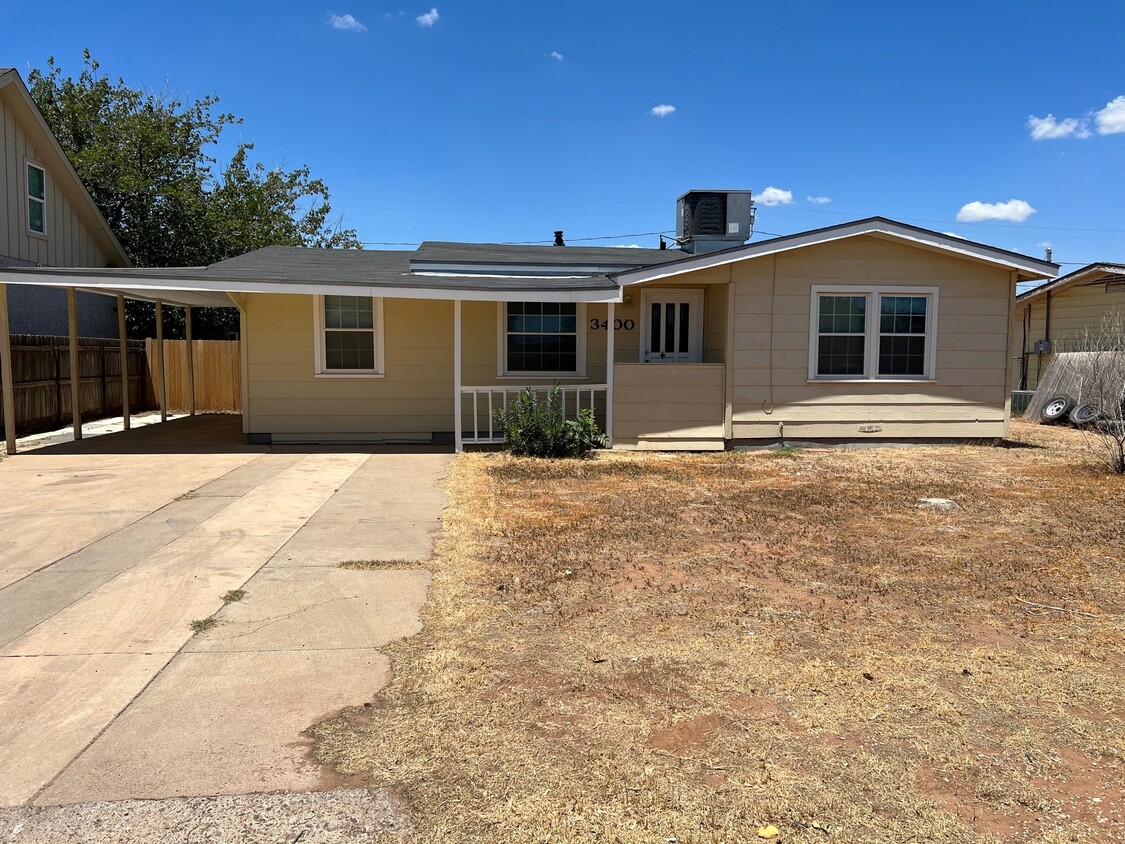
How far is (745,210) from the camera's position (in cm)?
1416

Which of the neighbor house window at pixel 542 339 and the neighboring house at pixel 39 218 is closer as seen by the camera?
the neighbor house window at pixel 542 339

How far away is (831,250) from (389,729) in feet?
32.9

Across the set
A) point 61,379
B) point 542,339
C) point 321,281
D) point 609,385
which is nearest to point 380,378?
point 321,281

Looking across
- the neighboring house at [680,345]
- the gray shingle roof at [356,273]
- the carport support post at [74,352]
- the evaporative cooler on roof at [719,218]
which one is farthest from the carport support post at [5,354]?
the evaporative cooler on roof at [719,218]

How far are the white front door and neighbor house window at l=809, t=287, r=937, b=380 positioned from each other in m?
1.83

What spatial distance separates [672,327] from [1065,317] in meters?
12.8

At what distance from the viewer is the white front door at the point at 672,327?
12.2 m

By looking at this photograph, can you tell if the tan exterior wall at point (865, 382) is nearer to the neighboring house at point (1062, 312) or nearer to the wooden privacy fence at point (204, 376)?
the neighboring house at point (1062, 312)

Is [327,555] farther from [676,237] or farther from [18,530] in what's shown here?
[676,237]

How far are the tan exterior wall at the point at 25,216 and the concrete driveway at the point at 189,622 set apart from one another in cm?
830

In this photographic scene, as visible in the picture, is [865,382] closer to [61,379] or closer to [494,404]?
[494,404]

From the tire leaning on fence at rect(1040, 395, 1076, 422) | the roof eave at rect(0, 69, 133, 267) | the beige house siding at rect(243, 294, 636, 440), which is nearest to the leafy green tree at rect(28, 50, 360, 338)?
the roof eave at rect(0, 69, 133, 267)

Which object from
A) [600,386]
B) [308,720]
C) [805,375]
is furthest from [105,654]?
[805,375]

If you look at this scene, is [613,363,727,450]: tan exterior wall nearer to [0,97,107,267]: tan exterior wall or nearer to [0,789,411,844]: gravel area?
[0,789,411,844]: gravel area
